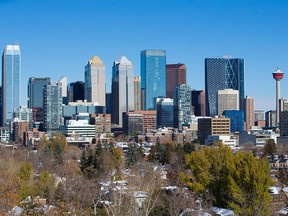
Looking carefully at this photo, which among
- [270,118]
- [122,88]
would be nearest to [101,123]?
[122,88]

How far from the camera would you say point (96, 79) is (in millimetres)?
132000

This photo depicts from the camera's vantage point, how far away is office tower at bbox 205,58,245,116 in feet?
441

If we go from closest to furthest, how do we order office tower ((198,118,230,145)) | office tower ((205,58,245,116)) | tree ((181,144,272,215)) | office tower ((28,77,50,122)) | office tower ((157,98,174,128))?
tree ((181,144,272,215)) → office tower ((198,118,230,145)) → office tower ((157,98,174,128)) → office tower ((28,77,50,122)) → office tower ((205,58,245,116))

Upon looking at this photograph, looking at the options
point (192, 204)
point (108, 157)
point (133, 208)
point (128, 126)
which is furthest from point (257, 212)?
point (128, 126)

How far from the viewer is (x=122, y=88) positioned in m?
125

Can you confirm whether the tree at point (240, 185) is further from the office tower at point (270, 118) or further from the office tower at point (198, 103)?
the office tower at point (198, 103)

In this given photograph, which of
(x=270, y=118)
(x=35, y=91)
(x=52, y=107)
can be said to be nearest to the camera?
(x=52, y=107)

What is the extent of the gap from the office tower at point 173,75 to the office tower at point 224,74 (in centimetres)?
894

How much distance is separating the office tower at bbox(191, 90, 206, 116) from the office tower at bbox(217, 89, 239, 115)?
12473mm

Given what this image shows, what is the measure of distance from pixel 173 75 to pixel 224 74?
14.7 metres

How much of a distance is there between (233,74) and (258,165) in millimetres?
116774

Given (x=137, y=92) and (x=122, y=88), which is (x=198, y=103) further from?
(x=122, y=88)

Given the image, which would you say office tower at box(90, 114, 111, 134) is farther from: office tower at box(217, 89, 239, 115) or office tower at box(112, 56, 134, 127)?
office tower at box(217, 89, 239, 115)

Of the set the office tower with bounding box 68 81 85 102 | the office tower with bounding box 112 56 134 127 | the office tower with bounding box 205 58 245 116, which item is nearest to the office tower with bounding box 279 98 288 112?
the office tower with bounding box 205 58 245 116
